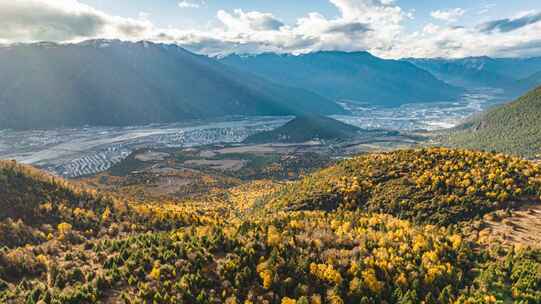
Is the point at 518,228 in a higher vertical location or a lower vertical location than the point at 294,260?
lower

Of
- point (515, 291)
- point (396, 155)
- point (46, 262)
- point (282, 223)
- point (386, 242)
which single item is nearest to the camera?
point (515, 291)

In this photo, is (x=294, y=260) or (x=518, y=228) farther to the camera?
(x=518, y=228)

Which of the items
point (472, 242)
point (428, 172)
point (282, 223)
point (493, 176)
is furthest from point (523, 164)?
point (282, 223)

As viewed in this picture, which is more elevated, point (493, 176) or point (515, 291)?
point (493, 176)

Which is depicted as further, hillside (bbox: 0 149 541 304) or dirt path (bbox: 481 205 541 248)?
dirt path (bbox: 481 205 541 248)

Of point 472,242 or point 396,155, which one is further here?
point 396,155

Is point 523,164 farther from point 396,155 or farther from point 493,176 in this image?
point 396,155

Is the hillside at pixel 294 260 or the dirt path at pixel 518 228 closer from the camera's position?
the hillside at pixel 294 260

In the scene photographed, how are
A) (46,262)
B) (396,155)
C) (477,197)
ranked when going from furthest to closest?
(396,155)
(477,197)
(46,262)
